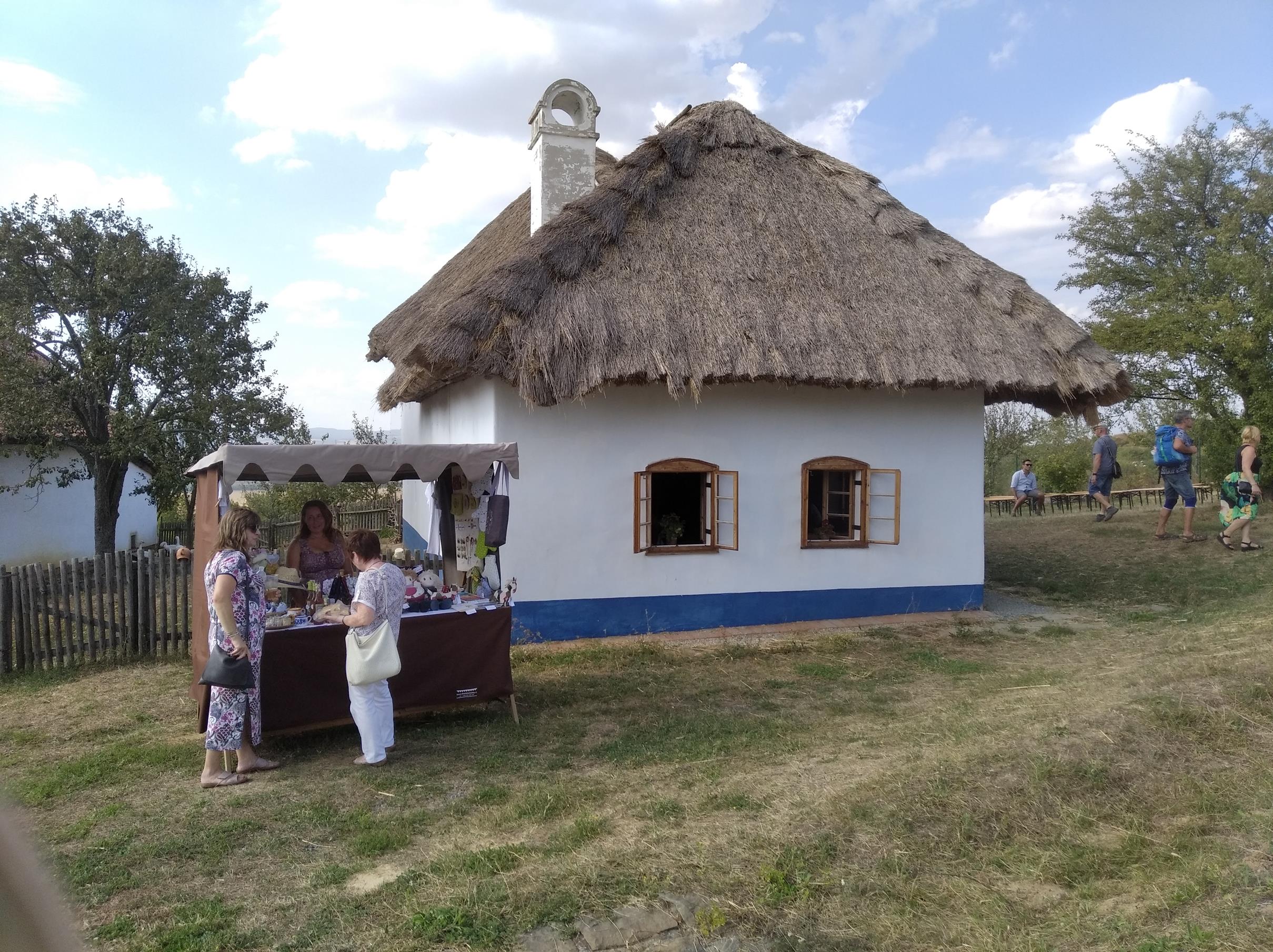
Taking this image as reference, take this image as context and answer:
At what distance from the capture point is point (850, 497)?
10.2 metres

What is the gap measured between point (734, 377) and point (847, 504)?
2.54 m

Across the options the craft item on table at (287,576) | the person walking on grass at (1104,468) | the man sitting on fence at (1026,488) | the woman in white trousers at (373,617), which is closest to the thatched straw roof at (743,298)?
the craft item on table at (287,576)

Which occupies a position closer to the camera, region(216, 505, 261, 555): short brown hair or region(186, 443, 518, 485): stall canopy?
region(216, 505, 261, 555): short brown hair

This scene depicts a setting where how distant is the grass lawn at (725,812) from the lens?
3436 mm

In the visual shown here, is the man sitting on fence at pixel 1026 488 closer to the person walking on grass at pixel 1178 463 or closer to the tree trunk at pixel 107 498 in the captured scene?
the person walking on grass at pixel 1178 463

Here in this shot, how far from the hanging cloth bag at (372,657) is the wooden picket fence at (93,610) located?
4101mm

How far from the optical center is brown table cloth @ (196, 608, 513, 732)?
5.74 meters

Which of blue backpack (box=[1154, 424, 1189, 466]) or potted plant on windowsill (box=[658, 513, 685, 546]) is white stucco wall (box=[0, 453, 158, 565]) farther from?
blue backpack (box=[1154, 424, 1189, 466])

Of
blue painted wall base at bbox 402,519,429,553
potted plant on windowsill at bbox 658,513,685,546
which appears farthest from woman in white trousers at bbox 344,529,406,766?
blue painted wall base at bbox 402,519,429,553

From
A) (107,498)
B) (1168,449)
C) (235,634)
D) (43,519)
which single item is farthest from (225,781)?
(43,519)

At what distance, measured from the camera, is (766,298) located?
371 inches

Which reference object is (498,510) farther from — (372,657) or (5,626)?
(5,626)

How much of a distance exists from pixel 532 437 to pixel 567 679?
2.49 meters

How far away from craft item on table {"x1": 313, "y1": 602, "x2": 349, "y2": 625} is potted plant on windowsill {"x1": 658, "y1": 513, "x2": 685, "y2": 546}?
461 centimetres
